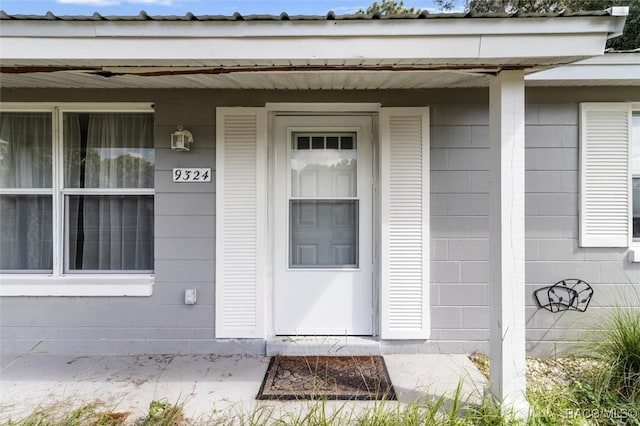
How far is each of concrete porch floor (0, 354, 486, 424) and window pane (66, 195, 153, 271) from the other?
84cm

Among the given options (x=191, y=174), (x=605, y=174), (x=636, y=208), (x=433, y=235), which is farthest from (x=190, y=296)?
(x=636, y=208)

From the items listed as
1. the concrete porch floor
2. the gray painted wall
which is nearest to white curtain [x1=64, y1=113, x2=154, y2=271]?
the gray painted wall

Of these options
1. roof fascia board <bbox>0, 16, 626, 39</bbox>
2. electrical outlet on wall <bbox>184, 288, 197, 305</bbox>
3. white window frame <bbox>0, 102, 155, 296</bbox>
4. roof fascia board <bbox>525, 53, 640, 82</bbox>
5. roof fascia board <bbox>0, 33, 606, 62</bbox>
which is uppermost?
roof fascia board <bbox>525, 53, 640, 82</bbox>

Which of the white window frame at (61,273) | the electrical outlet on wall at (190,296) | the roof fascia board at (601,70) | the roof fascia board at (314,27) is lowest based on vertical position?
the electrical outlet on wall at (190,296)

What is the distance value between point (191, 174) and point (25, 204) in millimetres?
1601

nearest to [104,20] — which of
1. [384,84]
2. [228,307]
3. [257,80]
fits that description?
[257,80]

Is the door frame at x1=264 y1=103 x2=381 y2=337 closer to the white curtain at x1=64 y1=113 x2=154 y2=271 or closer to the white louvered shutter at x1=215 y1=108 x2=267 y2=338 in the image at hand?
the white louvered shutter at x1=215 y1=108 x2=267 y2=338

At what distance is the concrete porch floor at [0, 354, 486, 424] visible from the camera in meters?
2.45

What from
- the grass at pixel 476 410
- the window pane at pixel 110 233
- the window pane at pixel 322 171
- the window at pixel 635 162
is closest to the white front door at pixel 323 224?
the window pane at pixel 322 171

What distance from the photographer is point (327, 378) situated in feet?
9.17

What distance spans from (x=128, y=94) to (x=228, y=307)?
213cm

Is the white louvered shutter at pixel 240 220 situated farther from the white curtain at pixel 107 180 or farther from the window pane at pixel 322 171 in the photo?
the white curtain at pixel 107 180

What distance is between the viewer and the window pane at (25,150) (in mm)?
3336

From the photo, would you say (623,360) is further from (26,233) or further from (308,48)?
(26,233)
